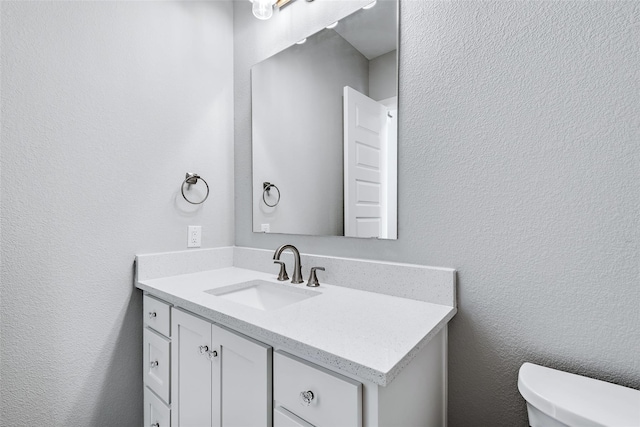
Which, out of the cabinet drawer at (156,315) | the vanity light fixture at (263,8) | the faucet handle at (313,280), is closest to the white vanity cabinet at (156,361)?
the cabinet drawer at (156,315)

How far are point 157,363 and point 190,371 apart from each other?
11.9 inches

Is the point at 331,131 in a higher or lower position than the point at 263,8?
lower

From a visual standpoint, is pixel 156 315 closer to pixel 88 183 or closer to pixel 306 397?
pixel 88 183

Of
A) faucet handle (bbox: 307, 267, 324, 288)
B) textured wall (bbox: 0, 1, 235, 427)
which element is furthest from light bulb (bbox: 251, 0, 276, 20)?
faucet handle (bbox: 307, 267, 324, 288)

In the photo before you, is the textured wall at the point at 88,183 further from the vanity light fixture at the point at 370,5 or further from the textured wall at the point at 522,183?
the textured wall at the point at 522,183

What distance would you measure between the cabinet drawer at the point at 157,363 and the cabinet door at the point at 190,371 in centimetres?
5

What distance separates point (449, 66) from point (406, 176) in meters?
0.40

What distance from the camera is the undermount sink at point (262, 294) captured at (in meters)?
1.34

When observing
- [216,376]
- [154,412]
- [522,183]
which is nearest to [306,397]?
[216,376]

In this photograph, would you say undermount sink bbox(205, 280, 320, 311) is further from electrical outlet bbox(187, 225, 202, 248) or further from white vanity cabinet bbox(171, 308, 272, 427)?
electrical outlet bbox(187, 225, 202, 248)

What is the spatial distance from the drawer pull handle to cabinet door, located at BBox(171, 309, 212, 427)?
17.1 inches

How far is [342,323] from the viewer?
925 mm

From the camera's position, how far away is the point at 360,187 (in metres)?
1.33

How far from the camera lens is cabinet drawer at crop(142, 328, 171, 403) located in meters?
1.29
